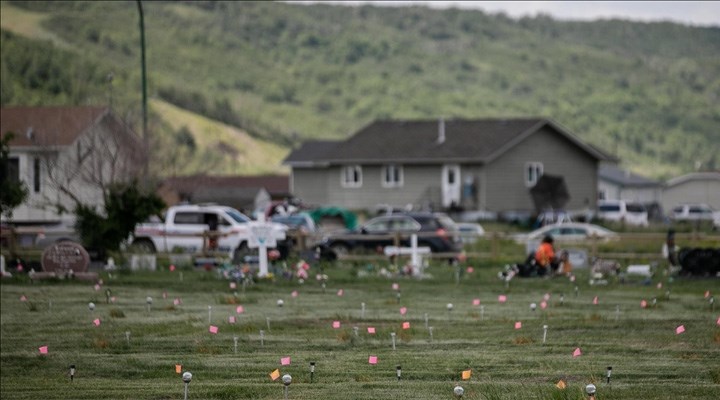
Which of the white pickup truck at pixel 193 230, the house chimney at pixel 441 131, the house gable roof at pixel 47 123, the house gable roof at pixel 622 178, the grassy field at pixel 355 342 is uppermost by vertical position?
the house chimney at pixel 441 131

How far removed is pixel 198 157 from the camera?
91.2 meters

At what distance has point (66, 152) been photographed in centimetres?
4616

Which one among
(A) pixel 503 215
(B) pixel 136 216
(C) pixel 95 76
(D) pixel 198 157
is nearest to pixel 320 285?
(B) pixel 136 216

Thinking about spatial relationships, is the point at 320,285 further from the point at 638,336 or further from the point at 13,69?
the point at 13,69

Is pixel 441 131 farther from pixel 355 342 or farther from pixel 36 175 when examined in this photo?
pixel 355 342

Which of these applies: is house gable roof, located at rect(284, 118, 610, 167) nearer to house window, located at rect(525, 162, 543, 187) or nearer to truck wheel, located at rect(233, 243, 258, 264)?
house window, located at rect(525, 162, 543, 187)

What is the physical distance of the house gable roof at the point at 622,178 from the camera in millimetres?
97500

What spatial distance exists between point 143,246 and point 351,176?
1282 inches

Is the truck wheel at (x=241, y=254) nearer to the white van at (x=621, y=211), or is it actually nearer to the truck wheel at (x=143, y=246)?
the truck wheel at (x=143, y=246)

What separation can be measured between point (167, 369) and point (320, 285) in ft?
40.2

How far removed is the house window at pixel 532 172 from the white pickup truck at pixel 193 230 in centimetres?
2774

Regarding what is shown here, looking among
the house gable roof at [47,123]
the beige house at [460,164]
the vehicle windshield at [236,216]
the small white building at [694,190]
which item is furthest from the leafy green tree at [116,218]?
the small white building at [694,190]

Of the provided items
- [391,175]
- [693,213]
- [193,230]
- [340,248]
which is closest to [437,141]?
[391,175]

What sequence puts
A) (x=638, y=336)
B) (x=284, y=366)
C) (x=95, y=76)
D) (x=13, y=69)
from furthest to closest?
1. (x=95, y=76)
2. (x=13, y=69)
3. (x=638, y=336)
4. (x=284, y=366)
